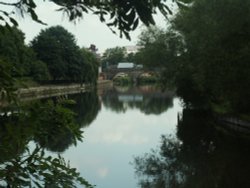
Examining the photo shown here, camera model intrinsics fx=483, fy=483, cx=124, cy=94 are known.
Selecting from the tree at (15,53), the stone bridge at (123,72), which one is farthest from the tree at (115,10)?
the stone bridge at (123,72)

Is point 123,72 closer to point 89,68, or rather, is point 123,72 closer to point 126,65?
point 126,65

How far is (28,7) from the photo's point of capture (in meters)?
1.88

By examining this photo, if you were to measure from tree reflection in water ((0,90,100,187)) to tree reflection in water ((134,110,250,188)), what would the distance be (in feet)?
33.2

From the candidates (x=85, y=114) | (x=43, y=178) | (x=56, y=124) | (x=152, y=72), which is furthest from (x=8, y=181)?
(x=152, y=72)

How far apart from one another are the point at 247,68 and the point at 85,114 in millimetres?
16290

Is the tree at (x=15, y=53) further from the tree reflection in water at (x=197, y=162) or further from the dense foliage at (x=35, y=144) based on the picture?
the tree reflection in water at (x=197, y=162)

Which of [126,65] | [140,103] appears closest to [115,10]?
[140,103]

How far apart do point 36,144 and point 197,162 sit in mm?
13353

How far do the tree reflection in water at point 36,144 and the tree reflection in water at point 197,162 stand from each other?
1011cm

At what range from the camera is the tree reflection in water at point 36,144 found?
1798mm

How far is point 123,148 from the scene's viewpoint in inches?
711

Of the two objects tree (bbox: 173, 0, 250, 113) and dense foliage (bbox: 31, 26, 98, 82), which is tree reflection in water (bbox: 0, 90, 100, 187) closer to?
tree (bbox: 173, 0, 250, 113)

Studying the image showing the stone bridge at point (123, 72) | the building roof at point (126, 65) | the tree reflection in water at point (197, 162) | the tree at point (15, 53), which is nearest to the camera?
the tree at point (15, 53)

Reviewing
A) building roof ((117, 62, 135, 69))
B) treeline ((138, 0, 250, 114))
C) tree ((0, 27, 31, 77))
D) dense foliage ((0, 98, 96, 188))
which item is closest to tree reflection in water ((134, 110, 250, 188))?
treeline ((138, 0, 250, 114))
